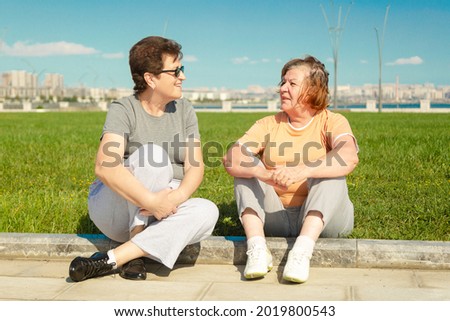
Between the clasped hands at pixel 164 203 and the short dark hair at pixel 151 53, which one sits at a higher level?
the short dark hair at pixel 151 53

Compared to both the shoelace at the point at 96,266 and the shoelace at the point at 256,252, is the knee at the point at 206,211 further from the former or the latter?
the shoelace at the point at 96,266

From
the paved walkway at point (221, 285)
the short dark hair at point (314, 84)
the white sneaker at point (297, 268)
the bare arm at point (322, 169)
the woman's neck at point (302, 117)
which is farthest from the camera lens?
the woman's neck at point (302, 117)

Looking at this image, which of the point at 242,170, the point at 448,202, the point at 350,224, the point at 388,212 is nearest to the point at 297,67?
the point at 242,170

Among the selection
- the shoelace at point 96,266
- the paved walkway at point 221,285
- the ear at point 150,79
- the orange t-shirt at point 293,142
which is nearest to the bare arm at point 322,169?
the orange t-shirt at point 293,142

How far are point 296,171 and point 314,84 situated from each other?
24.7 inches

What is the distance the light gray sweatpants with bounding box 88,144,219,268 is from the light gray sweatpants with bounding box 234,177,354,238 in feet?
0.85

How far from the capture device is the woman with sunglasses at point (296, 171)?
414 cm

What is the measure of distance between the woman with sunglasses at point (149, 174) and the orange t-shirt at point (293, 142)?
0.46 m

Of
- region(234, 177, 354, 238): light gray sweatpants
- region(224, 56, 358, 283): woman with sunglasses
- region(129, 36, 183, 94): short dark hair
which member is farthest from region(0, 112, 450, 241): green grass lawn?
region(129, 36, 183, 94): short dark hair

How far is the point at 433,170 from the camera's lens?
828 cm

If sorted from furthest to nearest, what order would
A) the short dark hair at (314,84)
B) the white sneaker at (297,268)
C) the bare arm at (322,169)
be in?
the short dark hair at (314,84)
the bare arm at (322,169)
the white sneaker at (297,268)

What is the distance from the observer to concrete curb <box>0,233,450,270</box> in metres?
4.23

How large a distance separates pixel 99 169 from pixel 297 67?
1493mm

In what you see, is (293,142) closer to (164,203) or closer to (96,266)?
(164,203)
